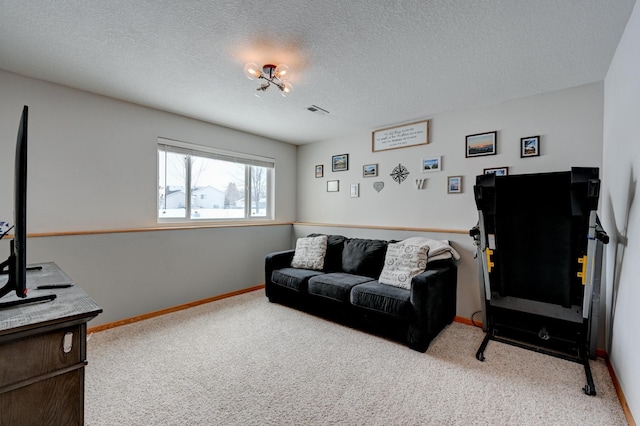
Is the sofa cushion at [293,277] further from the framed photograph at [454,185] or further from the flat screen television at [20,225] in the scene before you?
the flat screen television at [20,225]

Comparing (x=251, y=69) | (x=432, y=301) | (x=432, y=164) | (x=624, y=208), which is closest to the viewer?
(x=624, y=208)

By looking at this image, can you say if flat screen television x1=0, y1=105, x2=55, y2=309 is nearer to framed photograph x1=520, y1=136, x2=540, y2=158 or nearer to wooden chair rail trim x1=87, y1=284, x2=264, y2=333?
wooden chair rail trim x1=87, y1=284, x2=264, y2=333

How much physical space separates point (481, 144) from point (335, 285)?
221cm

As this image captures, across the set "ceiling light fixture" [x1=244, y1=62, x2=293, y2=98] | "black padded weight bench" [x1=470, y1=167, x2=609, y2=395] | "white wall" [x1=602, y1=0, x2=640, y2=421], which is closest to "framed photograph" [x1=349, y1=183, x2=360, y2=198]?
"black padded weight bench" [x1=470, y1=167, x2=609, y2=395]

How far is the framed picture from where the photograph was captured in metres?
3.15

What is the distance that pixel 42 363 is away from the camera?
3.07ft

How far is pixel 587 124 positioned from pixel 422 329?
2371mm

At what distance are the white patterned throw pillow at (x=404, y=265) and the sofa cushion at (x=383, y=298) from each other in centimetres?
9

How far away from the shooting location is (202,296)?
12.3 ft

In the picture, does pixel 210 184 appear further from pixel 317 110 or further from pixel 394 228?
pixel 394 228

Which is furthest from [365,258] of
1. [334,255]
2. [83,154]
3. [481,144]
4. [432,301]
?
[83,154]

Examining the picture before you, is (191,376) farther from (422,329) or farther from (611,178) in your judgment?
(611,178)

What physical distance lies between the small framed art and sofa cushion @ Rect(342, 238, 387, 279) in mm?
1171

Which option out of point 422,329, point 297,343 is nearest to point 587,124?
point 422,329
